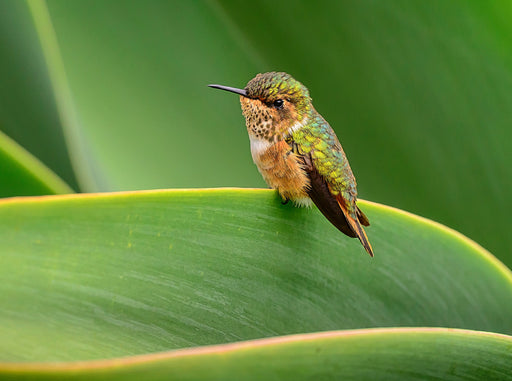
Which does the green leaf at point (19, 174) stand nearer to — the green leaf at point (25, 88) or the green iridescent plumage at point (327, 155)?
the green leaf at point (25, 88)

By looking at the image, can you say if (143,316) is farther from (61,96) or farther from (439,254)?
(61,96)

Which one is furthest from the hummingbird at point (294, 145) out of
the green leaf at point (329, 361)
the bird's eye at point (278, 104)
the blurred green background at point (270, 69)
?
the green leaf at point (329, 361)

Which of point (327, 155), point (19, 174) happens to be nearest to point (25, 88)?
point (19, 174)

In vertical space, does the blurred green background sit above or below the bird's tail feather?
above

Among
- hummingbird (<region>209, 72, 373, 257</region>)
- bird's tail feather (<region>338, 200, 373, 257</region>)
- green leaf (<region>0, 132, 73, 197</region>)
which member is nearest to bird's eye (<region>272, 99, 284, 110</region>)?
hummingbird (<region>209, 72, 373, 257</region>)

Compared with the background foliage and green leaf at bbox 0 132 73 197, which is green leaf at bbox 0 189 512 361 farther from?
green leaf at bbox 0 132 73 197
